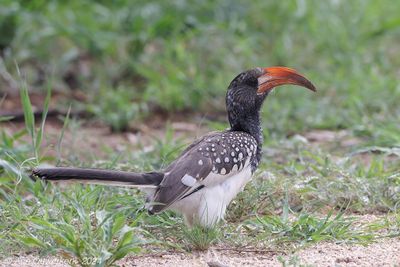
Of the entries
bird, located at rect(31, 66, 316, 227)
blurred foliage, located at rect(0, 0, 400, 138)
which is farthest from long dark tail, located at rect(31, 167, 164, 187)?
blurred foliage, located at rect(0, 0, 400, 138)

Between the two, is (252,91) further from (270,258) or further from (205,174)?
(270,258)

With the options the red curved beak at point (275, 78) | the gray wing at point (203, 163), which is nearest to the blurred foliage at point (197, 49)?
the red curved beak at point (275, 78)

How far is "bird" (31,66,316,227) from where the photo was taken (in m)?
3.93

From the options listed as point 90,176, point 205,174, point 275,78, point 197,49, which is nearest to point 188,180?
point 205,174

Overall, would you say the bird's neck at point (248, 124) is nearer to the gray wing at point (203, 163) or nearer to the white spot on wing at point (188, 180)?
the gray wing at point (203, 163)

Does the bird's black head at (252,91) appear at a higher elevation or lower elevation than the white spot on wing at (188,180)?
higher

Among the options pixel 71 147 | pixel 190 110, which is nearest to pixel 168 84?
pixel 190 110

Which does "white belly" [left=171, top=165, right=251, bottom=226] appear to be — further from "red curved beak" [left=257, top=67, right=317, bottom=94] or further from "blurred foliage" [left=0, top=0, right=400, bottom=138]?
"blurred foliage" [left=0, top=0, right=400, bottom=138]

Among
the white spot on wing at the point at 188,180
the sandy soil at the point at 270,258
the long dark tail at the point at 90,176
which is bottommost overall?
the sandy soil at the point at 270,258

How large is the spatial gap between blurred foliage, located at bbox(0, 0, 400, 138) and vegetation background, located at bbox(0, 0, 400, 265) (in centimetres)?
1

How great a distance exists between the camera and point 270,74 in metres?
4.70

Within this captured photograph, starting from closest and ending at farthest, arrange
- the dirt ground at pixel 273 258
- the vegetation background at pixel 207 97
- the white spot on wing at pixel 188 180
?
1. the dirt ground at pixel 273 258
2. the white spot on wing at pixel 188 180
3. the vegetation background at pixel 207 97

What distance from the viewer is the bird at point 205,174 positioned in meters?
3.93

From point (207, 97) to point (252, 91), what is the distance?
8.08 ft
